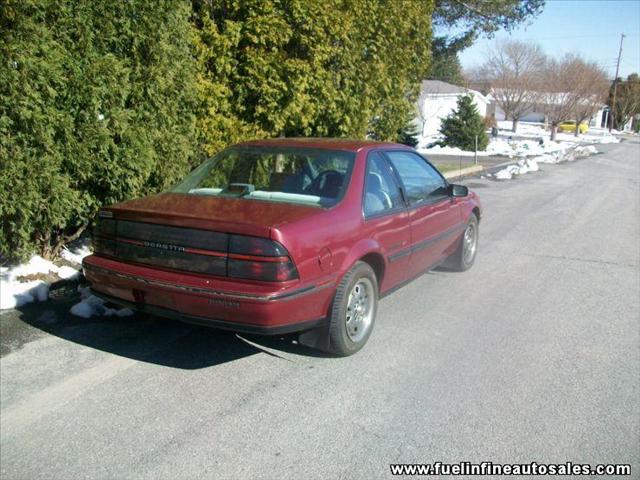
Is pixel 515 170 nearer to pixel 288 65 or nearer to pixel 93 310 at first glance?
pixel 288 65

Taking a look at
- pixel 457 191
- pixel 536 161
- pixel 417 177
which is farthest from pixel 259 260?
pixel 536 161

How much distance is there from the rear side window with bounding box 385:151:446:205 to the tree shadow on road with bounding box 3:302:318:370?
1.74 meters

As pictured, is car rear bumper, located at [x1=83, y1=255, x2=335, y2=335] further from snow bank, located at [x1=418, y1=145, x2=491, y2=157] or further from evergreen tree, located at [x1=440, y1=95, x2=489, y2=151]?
evergreen tree, located at [x1=440, y1=95, x2=489, y2=151]

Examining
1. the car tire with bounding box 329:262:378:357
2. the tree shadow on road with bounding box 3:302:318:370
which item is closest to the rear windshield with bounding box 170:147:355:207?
the car tire with bounding box 329:262:378:357

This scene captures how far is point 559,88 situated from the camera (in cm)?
4731

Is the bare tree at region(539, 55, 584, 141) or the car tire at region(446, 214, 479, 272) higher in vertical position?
the bare tree at region(539, 55, 584, 141)

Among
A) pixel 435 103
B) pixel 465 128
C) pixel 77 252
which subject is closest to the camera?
pixel 77 252

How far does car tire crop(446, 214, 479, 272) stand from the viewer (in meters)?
6.68

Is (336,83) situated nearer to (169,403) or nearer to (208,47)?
(208,47)

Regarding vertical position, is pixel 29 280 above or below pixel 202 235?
below

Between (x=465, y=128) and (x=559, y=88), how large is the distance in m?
23.7

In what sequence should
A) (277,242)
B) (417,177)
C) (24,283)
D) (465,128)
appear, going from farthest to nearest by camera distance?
(465,128) < (417,177) < (24,283) < (277,242)

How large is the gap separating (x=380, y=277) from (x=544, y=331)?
4.90 feet

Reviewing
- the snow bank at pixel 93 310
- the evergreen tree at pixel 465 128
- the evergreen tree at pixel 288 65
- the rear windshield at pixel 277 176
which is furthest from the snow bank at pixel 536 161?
the snow bank at pixel 93 310
